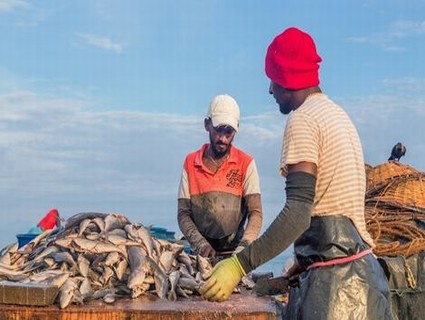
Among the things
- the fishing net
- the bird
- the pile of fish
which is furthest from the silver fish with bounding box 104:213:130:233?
the bird

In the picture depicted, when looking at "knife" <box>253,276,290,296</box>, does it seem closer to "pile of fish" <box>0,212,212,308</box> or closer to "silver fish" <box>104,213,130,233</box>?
"pile of fish" <box>0,212,212,308</box>

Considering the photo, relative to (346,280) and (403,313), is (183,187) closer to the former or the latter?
(403,313)

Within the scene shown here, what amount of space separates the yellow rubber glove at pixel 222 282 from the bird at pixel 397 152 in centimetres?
589

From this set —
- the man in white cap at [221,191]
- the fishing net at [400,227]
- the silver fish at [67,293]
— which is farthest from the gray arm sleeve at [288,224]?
the man in white cap at [221,191]

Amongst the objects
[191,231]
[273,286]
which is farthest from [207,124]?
[273,286]

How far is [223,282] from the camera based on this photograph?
3709 millimetres

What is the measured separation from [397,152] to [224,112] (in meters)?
2.94

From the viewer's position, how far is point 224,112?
24.2 feet

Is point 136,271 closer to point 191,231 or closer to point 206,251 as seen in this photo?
point 206,251

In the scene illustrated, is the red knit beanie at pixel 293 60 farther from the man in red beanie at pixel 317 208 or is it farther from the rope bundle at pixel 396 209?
the rope bundle at pixel 396 209

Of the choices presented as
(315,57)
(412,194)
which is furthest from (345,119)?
(412,194)

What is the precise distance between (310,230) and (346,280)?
331mm

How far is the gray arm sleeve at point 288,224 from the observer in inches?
147

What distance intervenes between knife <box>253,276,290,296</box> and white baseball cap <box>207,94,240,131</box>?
2.68 metres
